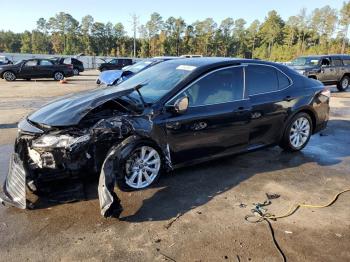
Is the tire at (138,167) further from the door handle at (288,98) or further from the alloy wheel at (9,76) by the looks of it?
the alloy wheel at (9,76)

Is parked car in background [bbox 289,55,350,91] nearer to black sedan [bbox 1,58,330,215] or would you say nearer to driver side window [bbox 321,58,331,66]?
driver side window [bbox 321,58,331,66]

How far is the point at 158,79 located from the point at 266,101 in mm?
1726

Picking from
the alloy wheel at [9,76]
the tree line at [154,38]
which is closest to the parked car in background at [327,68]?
the alloy wheel at [9,76]

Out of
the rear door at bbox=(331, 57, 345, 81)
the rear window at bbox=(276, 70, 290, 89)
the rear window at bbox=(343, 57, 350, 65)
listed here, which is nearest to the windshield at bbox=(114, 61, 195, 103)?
the rear window at bbox=(276, 70, 290, 89)

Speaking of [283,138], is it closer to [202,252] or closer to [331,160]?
[331,160]

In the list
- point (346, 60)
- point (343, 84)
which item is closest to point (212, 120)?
point (343, 84)

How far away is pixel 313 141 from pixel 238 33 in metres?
98.0

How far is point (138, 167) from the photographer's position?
473cm

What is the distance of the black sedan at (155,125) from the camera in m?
4.33

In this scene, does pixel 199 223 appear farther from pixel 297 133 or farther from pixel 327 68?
pixel 327 68

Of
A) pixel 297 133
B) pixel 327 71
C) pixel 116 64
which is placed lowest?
pixel 297 133

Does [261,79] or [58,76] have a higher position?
[261,79]

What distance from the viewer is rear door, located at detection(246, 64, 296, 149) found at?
5672mm

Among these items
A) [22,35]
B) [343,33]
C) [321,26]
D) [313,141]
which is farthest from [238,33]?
[313,141]
